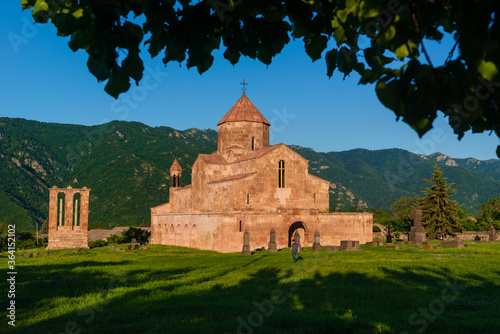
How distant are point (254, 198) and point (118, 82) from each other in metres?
27.5

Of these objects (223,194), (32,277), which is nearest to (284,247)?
(223,194)

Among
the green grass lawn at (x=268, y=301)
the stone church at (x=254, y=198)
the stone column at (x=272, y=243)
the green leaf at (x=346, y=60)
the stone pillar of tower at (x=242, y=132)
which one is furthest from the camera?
the stone pillar of tower at (x=242, y=132)

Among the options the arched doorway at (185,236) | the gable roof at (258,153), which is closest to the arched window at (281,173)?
the gable roof at (258,153)

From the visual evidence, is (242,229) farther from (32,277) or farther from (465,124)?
(465,124)

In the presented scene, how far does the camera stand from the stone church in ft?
94.1

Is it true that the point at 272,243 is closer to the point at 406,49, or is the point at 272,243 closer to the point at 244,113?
the point at 244,113

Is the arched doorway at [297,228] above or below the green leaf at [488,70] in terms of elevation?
below

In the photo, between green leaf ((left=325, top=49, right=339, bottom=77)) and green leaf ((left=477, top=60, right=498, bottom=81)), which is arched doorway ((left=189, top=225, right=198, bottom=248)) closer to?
green leaf ((left=325, top=49, right=339, bottom=77))

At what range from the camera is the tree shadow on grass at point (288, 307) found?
267 inches

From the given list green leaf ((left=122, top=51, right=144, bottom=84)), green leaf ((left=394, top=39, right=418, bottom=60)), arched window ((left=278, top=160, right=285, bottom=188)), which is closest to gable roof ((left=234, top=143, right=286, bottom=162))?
arched window ((left=278, top=160, right=285, bottom=188))

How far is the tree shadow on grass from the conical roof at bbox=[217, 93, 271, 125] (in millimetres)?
23191

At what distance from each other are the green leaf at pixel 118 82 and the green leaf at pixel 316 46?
1589 mm

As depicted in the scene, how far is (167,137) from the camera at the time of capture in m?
150

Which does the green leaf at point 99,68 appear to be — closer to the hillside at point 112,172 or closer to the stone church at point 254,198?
the stone church at point 254,198
